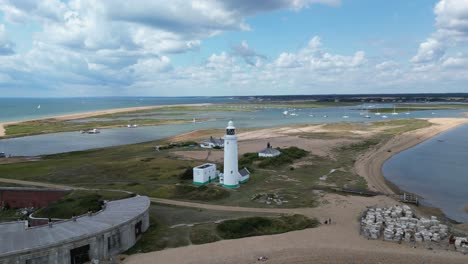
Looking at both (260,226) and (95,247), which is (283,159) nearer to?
(260,226)

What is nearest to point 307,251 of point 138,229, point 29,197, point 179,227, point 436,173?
point 179,227

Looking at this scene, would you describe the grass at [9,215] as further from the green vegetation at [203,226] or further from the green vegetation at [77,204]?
the green vegetation at [203,226]

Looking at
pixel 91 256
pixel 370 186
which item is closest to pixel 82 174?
pixel 91 256

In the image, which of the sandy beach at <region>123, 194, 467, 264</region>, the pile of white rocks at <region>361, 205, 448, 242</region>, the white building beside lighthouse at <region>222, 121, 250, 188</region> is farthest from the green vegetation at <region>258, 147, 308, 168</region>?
the sandy beach at <region>123, 194, 467, 264</region>

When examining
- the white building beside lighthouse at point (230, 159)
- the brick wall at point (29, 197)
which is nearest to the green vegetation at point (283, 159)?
the white building beside lighthouse at point (230, 159)

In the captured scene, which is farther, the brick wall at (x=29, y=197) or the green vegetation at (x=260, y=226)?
the brick wall at (x=29, y=197)

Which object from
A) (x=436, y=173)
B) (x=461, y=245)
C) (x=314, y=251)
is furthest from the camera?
(x=436, y=173)

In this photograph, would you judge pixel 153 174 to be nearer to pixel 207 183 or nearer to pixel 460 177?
pixel 207 183
